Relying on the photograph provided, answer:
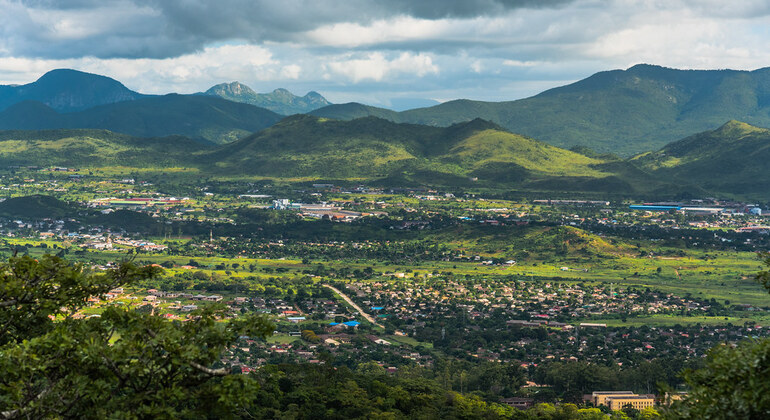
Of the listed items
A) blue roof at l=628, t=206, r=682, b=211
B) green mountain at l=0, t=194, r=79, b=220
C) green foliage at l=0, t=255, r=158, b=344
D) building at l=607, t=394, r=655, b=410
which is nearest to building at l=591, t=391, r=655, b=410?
building at l=607, t=394, r=655, b=410

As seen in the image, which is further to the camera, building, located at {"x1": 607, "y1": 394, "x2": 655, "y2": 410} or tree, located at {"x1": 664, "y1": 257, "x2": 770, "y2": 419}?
building, located at {"x1": 607, "y1": 394, "x2": 655, "y2": 410}

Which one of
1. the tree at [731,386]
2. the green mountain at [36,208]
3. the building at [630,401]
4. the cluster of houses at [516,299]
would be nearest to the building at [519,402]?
the building at [630,401]

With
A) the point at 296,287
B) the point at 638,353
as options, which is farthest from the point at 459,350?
the point at 296,287

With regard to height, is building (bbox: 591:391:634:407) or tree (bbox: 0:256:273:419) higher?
tree (bbox: 0:256:273:419)

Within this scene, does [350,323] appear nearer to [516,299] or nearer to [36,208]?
[516,299]

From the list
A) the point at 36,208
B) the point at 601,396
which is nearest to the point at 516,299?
the point at 601,396

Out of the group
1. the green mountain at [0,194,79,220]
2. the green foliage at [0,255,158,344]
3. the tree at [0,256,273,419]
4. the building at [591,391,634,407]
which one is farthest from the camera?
the green mountain at [0,194,79,220]

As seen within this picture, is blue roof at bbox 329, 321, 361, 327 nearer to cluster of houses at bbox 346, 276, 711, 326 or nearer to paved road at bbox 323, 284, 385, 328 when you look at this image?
paved road at bbox 323, 284, 385, 328

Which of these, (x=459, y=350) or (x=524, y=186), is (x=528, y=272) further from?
(x=524, y=186)

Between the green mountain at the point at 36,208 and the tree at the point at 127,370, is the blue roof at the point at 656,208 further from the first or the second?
the tree at the point at 127,370
